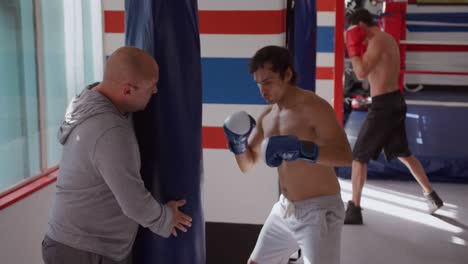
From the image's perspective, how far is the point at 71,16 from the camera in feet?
13.4

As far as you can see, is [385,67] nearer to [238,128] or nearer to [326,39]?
[326,39]

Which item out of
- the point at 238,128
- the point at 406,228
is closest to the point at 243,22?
the point at 238,128

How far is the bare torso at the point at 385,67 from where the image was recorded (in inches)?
182

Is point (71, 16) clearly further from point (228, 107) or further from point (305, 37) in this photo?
point (305, 37)

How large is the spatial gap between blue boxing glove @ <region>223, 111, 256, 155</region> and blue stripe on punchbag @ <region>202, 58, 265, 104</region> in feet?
3.00

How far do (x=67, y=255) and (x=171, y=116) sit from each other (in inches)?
21.0

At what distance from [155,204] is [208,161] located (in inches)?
71.8

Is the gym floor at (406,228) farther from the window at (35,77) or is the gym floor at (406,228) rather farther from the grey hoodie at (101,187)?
the grey hoodie at (101,187)

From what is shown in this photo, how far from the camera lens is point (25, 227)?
3.04 metres

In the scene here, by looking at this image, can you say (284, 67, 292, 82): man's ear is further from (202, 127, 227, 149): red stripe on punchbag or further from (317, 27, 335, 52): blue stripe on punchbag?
(317, 27, 335, 52): blue stripe on punchbag

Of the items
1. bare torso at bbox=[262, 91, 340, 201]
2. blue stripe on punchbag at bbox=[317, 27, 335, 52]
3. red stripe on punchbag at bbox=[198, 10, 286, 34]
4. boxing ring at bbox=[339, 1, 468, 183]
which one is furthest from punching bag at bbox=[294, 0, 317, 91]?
blue stripe on punchbag at bbox=[317, 27, 335, 52]

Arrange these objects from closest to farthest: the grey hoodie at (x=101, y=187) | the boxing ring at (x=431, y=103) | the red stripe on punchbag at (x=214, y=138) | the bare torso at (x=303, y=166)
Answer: the grey hoodie at (x=101, y=187) < the bare torso at (x=303, y=166) < the red stripe on punchbag at (x=214, y=138) < the boxing ring at (x=431, y=103)

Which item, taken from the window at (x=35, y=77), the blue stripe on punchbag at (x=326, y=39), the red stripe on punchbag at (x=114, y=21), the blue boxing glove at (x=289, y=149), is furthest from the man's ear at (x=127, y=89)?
the blue stripe on punchbag at (x=326, y=39)

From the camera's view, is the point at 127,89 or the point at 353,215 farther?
the point at 353,215
